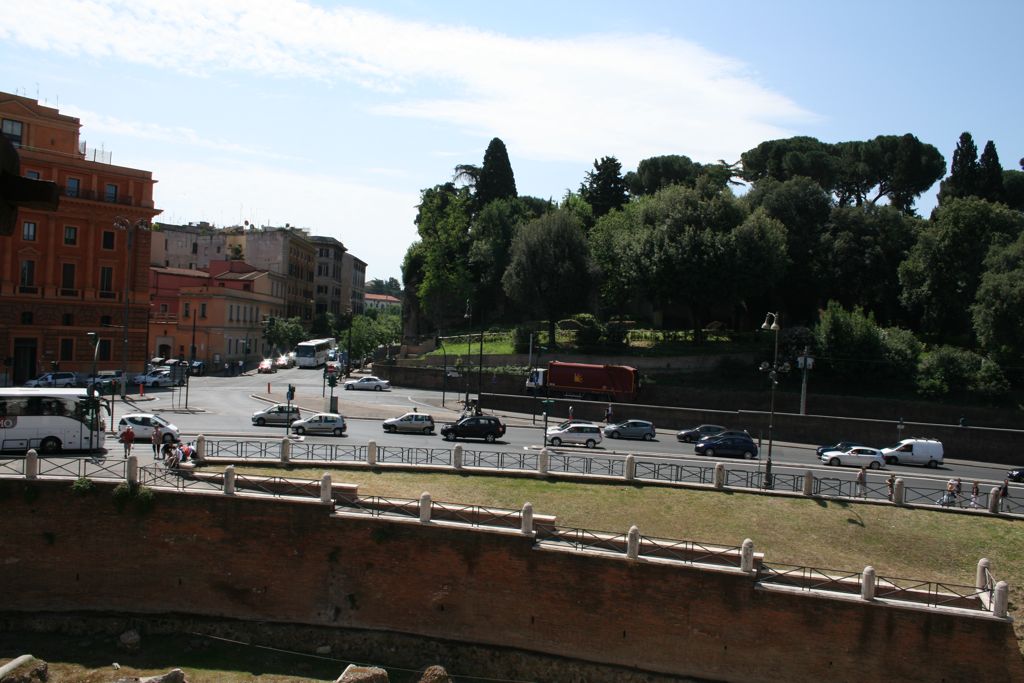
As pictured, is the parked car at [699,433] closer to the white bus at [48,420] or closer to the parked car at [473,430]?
the parked car at [473,430]

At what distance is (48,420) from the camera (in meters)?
27.3

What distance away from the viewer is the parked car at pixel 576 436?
3562cm

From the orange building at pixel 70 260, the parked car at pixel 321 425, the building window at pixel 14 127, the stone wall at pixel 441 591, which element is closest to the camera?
the stone wall at pixel 441 591

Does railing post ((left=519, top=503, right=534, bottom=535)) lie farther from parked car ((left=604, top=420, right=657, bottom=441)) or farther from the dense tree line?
the dense tree line

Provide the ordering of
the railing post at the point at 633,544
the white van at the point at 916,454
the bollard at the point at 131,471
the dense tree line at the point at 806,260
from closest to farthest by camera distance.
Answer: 1. the railing post at the point at 633,544
2. the bollard at the point at 131,471
3. the white van at the point at 916,454
4. the dense tree line at the point at 806,260

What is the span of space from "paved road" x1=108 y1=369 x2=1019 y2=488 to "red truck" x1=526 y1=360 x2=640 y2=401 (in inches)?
162

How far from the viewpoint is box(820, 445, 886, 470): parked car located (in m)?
34.6

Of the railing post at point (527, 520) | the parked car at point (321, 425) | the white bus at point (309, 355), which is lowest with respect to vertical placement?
the railing post at point (527, 520)

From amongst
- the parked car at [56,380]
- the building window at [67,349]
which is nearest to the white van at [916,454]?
the parked car at [56,380]

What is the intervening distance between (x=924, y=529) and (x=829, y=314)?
999 inches

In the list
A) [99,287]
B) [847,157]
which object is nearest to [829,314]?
[847,157]

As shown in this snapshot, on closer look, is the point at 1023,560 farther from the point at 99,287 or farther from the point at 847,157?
the point at 847,157

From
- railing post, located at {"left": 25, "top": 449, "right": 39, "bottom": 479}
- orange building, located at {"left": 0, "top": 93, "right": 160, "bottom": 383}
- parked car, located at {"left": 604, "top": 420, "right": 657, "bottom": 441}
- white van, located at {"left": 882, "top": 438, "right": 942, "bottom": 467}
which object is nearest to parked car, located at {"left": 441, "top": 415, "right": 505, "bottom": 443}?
parked car, located at {"left": 604, "top": 420, "right": 657, "bottom": 441}

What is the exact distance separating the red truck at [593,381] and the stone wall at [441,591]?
88.0ft
